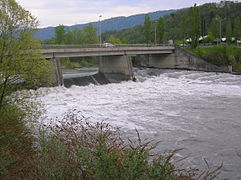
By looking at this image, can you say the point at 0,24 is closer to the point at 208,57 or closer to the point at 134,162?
the point at 134,162

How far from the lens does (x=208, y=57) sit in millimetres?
55844

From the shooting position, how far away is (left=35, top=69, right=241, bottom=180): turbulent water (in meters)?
14.9

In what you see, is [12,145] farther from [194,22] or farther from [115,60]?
[194,22]

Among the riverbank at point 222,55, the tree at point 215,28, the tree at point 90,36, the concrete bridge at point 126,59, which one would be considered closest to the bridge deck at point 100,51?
the concrete bridge at point 126,59

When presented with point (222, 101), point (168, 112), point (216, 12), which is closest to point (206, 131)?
point (168, 112)

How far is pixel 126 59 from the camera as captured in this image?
45875 mm

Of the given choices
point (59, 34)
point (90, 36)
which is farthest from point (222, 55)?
point (59, 34)

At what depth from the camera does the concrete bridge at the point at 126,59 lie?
36344mm

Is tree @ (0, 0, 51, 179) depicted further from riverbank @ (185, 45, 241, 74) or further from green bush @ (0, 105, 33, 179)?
riverbank @ (185, 45, 241, 74)

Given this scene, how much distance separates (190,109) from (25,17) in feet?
47.9

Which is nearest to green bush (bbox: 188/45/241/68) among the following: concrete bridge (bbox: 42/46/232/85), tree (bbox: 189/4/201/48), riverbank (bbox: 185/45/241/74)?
riverbank (bbox: 185/45/241/74)

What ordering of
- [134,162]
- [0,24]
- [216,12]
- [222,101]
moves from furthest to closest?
[216,12] < [222,101] < [0,24] < [134,162]

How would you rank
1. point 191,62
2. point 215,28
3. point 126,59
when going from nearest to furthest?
point 126,59 < point 191,62 < point 215,28

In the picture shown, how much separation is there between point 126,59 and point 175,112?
Answer: 23637 mm
